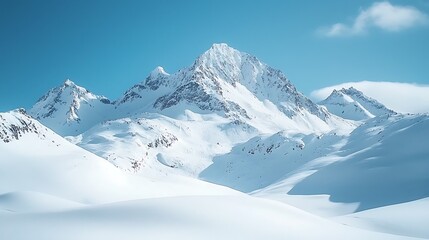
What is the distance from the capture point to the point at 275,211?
17.8 metres

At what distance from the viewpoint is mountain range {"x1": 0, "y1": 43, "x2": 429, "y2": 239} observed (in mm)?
20938

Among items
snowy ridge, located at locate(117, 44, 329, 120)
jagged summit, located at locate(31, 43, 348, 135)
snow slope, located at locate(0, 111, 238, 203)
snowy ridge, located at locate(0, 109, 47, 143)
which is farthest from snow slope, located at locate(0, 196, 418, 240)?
snowy ridge, located at locate(117, 44, 329, 120)

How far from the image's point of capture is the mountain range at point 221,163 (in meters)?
20.9

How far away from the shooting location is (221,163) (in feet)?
294

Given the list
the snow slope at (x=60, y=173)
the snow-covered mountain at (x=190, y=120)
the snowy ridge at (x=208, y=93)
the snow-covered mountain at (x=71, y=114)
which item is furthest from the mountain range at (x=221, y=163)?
the snow-covered mountain at (x=71, y=114)

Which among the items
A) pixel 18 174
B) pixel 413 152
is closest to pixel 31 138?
pixel 18 174

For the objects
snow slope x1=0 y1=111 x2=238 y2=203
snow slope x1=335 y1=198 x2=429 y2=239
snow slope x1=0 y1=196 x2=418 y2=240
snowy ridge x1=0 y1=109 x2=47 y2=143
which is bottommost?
snow slope x1=335 y1=198 x2=429 y2=239

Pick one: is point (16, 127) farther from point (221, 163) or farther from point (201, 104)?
point (201, 104)

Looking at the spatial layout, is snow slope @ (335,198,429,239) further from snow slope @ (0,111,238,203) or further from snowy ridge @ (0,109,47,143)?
snowy ridge @ (0,109,47,143)

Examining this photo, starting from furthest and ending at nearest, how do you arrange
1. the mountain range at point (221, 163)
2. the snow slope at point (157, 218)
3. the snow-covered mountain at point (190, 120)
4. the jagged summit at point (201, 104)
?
the jagged summit at point (201, 104), the snow-covered mountain at point (190, 120), the mountain range at point (221, 163), the snow slope at point (157, 218)

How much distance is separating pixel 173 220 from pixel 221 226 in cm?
184

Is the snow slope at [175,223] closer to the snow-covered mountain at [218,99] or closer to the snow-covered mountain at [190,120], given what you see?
the snow-covered mountain at [190,120]

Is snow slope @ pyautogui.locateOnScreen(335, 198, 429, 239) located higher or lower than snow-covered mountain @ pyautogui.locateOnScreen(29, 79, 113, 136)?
lower

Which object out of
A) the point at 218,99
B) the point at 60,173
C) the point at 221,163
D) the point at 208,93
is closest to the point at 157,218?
the point at 60,173
